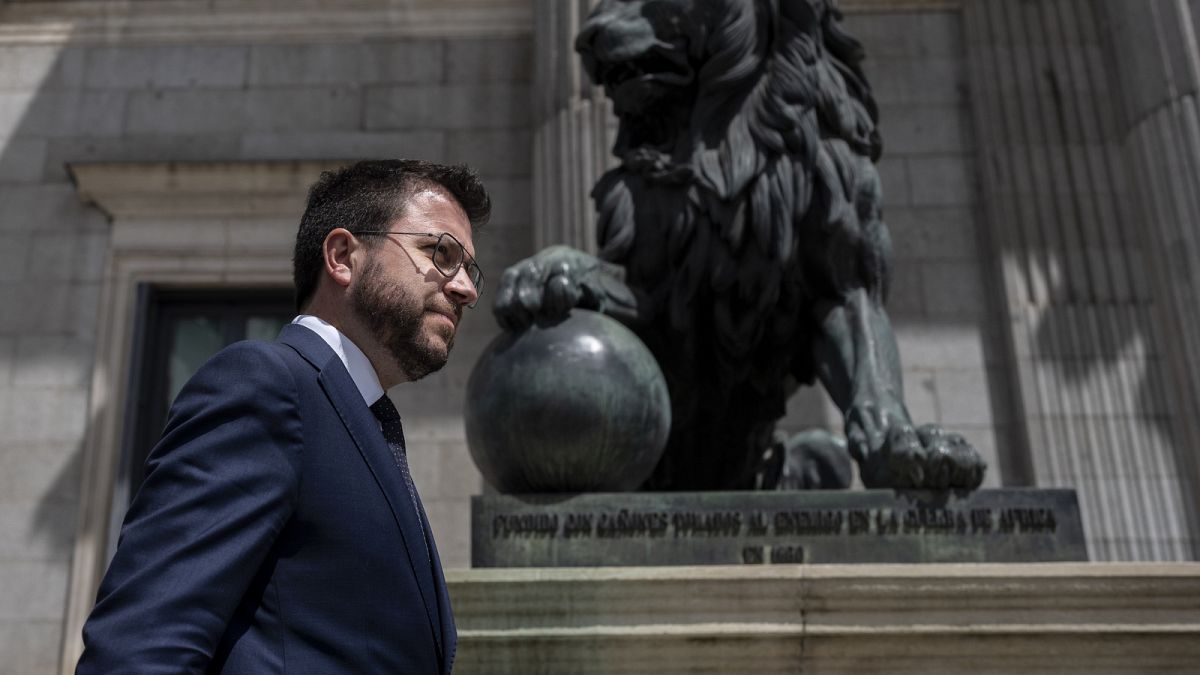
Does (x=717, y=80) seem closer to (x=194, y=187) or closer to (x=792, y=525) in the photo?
(x=792, y=525)

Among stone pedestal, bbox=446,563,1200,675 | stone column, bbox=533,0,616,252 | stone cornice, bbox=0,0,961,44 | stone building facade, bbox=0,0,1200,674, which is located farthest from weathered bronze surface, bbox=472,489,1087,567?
stone cornice, bbox=0,0,961,44

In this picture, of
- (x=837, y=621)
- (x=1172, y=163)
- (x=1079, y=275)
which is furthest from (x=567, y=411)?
(x=1079, y=275)

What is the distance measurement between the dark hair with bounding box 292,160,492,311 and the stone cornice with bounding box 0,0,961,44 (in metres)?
8.18

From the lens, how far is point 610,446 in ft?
11.4

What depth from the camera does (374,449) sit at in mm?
1604

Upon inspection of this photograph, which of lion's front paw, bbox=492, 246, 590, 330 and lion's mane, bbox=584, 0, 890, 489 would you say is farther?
lion's mane, bbox=584, 0, 890, 489

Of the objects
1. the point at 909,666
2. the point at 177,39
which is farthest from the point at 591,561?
the point at 177,39

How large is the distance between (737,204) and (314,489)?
2.75 metres

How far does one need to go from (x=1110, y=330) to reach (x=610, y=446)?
245 inches

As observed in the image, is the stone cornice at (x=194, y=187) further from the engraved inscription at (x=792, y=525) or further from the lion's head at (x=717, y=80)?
the engraved inscription at (x=792, y=525)

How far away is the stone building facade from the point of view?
821 cm

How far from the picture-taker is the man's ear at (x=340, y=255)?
68.0 inches

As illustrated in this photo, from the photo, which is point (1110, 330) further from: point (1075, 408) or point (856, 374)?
point (856, 374)

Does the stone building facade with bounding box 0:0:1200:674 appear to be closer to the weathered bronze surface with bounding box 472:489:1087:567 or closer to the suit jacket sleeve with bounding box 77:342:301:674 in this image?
the weathered bronze surface with bounding box 472:489:1087:567
